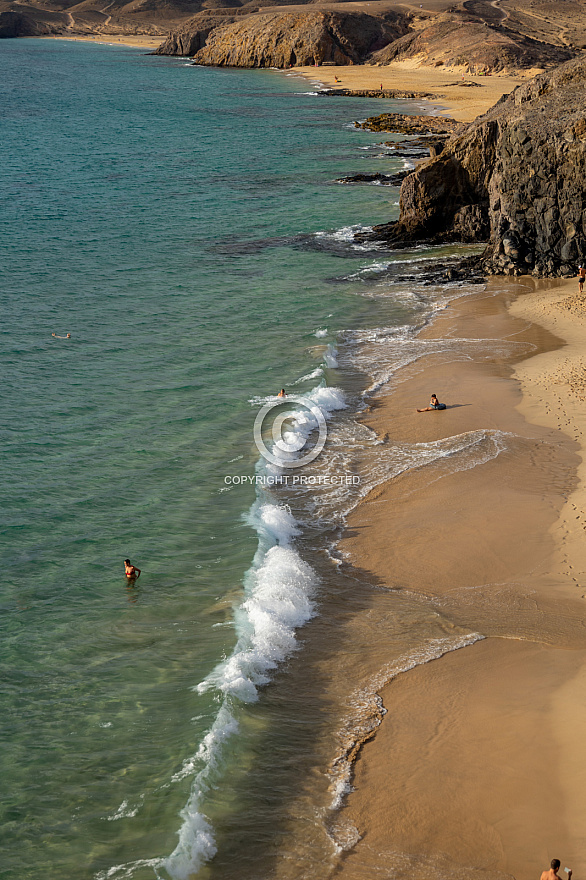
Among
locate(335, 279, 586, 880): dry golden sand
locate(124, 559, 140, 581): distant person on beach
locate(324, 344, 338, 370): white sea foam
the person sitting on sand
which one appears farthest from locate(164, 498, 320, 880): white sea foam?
locate(324, 344, 338, 370): white sea foam

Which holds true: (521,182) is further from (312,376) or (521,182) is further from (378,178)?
(378,178)

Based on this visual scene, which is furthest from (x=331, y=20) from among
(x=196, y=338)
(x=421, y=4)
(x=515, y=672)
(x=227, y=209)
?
(x=515, y=672)

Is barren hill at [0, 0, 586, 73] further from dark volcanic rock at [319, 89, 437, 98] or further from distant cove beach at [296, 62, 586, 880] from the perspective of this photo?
distant cove beach at [296, 62, 586, 880]

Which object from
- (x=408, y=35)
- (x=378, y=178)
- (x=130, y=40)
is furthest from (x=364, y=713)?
(x=130, y=40)

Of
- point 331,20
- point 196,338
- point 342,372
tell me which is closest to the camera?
point 342,372

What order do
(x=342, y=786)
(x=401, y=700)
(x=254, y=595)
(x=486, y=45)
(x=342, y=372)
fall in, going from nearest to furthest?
(x=342, y=786), (x=401, y=700), (x=254, y=595), (x=342, y=372), (x=486, y=45)

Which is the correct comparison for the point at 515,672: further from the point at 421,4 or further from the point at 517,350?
the point at 421,4
